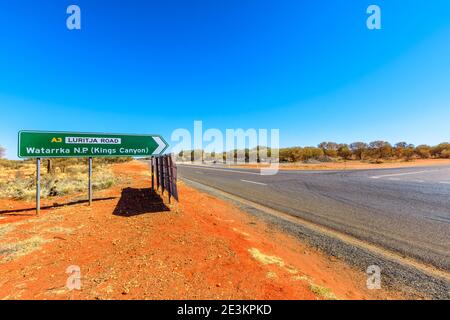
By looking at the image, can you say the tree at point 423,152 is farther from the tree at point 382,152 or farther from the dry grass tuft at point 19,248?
the dry grass tuft at point 19,248

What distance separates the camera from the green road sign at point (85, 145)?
251 inches

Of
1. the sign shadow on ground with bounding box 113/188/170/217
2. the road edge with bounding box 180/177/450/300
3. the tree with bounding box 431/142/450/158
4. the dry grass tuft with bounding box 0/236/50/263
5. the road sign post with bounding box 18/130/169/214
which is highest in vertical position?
the tree with bounding box 431/142/450/158

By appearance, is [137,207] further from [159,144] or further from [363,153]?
[363,153]

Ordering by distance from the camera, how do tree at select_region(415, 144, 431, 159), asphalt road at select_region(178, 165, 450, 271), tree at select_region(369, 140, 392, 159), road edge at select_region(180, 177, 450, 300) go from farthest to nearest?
tree at select_region(415, 144, 431, 159)
tree at select_region(369, 140, 392, 159)
asphalt road at select_region(178, 165, 450, 271)
road edge at select_region(180, 177, 450, 300)

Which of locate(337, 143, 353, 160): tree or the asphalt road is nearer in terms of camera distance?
the asphalt road

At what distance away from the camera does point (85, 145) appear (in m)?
7.18

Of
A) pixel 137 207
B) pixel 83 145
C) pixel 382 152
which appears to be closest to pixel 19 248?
pixel 137 207

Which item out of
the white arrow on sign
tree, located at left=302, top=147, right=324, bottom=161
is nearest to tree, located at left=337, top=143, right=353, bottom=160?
tree, located at left=302, top=147, right=324, bottom=161

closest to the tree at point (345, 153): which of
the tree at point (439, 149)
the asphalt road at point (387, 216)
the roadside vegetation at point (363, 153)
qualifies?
the roadside vegetation at point (363, 153)

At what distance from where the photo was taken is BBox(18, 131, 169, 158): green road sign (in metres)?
6.38

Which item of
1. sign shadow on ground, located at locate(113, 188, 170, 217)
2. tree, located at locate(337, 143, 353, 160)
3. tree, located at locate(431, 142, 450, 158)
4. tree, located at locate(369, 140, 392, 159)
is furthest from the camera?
tree, located at locate(431, 142, 450, 158)

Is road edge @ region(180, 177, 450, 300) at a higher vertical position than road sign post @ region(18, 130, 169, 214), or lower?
lower

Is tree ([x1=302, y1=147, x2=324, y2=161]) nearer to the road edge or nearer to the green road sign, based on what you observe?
the green road sign
